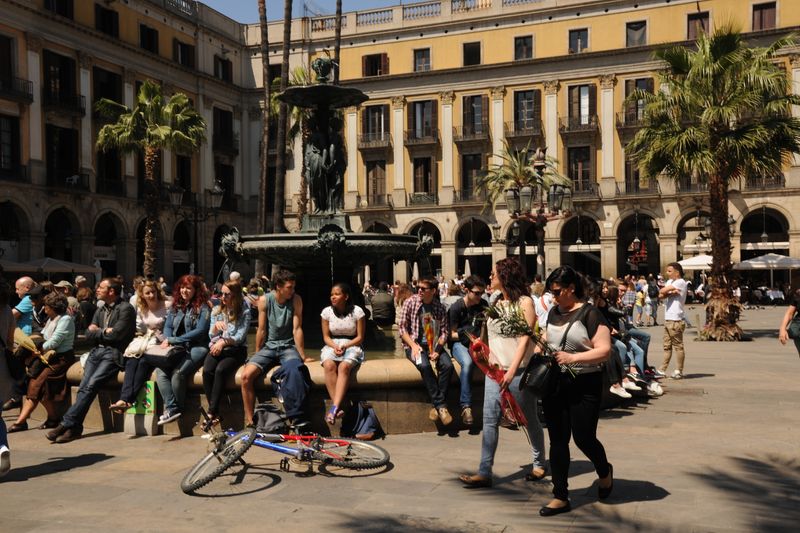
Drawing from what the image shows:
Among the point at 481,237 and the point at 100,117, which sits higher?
the point at 100,117

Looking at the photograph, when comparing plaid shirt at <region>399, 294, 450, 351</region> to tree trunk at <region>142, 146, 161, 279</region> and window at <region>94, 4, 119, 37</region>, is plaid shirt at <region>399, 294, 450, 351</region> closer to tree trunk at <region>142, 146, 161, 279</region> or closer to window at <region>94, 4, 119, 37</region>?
tree trunk at <region>142, 146, 161, 279</region>

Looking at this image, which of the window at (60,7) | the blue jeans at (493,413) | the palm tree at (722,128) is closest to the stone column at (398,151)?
the window at (60,7)

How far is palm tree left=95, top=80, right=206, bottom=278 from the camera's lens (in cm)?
2728

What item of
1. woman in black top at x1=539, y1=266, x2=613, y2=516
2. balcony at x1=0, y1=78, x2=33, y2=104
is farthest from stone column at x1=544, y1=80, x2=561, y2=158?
woman in black top at x1=539, y1=266, x2=613, y2=516

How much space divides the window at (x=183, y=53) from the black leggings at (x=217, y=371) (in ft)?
119

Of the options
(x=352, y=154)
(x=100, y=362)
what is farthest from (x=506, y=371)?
(x=352, y=154)

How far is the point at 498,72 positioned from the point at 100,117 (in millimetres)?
20451

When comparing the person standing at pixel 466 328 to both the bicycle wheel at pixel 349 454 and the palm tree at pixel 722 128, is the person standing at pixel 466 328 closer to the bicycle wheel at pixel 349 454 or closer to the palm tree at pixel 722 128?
the bicycle wheel at pixel 349 454

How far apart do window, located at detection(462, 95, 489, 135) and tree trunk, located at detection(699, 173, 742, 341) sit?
985 inches

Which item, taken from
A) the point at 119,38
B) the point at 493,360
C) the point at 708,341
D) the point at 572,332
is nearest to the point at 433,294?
the point at 493,360

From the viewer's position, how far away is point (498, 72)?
139 feet

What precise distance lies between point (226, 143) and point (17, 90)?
47.1ft

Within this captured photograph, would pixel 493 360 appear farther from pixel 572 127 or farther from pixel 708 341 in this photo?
pixel 572 127

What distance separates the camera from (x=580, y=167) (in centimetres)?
4147
